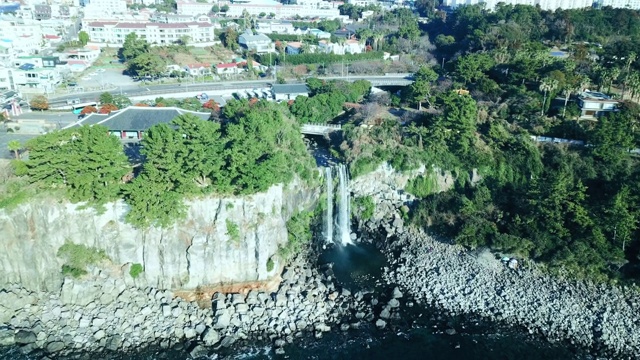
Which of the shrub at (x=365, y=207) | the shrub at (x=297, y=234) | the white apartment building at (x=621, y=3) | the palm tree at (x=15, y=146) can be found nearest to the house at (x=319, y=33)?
the shrub at (x=365, y=207)

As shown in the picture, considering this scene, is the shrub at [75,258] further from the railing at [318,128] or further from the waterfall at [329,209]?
the railing at [318,128]

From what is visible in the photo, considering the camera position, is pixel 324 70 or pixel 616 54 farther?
pixel 324 70

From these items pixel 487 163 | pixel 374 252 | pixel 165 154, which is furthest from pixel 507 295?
pixel 165 154

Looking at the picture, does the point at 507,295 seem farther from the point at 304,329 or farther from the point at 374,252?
the point at 304,329

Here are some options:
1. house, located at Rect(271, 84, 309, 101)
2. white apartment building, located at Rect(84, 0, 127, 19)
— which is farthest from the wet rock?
white apartment building, located at Rect(84, 0, 127, 19)

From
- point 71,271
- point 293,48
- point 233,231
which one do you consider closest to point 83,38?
point 293,48

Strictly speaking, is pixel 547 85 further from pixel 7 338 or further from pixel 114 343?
pixel 7 338
